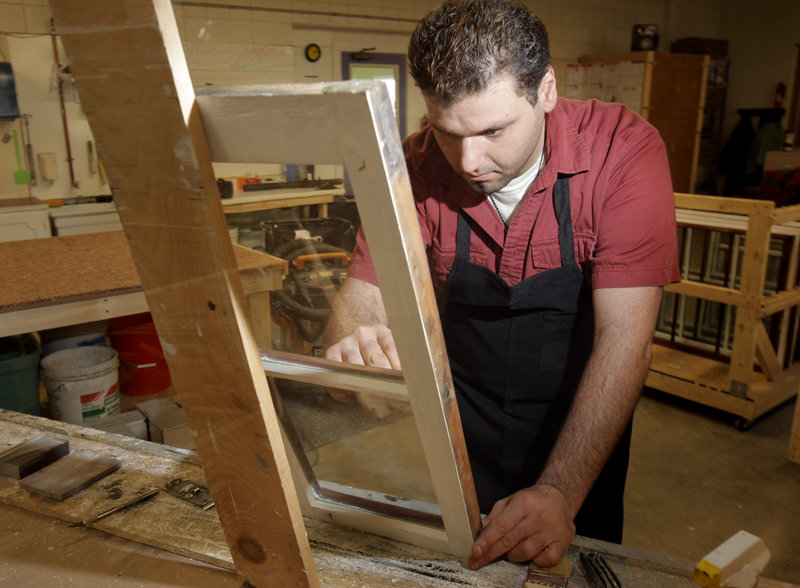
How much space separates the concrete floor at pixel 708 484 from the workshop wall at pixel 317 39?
3920mm

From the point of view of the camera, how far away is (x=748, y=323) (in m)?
3.11

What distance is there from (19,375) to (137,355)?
→ 539 millimetres

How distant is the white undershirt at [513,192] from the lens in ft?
4.50

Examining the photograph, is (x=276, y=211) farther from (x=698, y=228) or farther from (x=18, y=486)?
Answer: (x=18, y=486)

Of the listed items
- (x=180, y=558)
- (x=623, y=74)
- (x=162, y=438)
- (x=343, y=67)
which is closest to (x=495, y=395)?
→ (x=180, y=558)

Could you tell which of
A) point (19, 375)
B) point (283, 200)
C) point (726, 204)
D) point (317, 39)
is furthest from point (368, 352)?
point (317, 39)

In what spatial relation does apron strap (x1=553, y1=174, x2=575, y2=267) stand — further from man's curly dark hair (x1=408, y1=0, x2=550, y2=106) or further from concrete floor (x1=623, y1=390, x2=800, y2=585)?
concrete floor (x1=623, y1=390, x2=800, y2=585)

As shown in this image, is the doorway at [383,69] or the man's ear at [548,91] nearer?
the man's ear at [548,91]

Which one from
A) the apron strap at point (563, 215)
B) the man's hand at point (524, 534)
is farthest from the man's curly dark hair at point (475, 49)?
the man's hand at point (524, 534)

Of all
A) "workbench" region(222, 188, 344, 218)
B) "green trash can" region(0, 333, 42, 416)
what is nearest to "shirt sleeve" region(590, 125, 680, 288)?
"green trash can" region(0, 333, 42, 416)

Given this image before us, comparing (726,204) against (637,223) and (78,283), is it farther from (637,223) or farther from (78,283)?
(78,283)

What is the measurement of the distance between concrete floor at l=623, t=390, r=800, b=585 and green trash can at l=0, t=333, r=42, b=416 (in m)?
2.45

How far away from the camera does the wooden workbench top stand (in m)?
2.21

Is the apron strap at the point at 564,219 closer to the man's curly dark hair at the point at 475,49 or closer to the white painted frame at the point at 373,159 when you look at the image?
the man's curly dark hair at the point at 475,49
